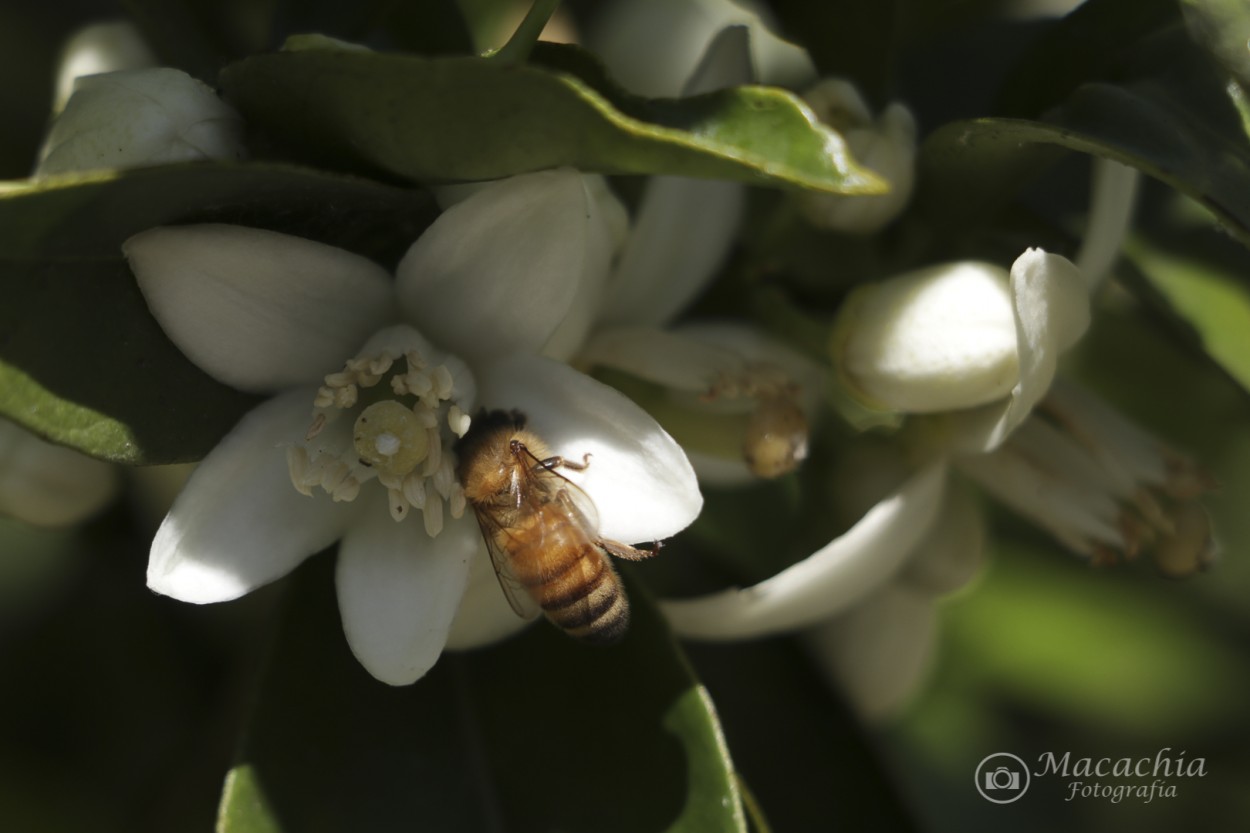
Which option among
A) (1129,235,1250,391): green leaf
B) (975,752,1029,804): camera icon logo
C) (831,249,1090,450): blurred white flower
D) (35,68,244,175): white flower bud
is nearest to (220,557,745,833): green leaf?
(831,249,1090,450): blurred white flower

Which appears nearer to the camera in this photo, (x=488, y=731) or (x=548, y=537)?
(x=548, y=537)

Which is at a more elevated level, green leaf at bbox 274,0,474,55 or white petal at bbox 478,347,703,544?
green leaf at bbox 274,0,474,55

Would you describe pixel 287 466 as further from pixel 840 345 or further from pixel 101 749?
pixel 101 749

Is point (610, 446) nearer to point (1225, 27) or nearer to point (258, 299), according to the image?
point (258, 299)

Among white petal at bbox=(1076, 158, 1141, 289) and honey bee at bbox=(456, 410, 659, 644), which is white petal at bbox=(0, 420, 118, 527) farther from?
white petal at bbox=(1076, 158, 1141, 289)

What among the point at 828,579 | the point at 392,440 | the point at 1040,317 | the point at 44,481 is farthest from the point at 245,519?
the point at 1040,317

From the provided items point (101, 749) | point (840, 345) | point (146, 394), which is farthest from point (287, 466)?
point (101, 749)
